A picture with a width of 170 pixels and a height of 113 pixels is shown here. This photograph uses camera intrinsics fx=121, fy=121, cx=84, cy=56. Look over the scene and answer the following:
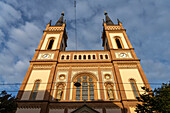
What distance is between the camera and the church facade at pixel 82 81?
1510 centimetres

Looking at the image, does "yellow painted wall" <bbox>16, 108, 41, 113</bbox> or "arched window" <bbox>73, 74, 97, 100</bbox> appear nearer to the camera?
"yellow painted wall" <bbox>16, 108, 41, 113</bbox>

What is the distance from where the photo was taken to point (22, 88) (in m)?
16.9

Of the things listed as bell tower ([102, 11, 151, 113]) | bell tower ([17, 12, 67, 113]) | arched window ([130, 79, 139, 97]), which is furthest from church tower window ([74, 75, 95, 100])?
arched window ([130, 79, 139, 97])

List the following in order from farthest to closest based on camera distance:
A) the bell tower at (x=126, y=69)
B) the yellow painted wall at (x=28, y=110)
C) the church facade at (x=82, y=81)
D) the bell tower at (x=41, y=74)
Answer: the bell tower at (x=126, y=69) → the bell tower at (x=41, y=74) → the church facade at (x=82, y=81) → the yellow painted wall at (x=28, y=110)

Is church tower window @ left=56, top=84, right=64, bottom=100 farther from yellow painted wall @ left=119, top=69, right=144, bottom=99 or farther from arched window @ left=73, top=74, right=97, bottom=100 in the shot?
yellow painted wall @ left=119, top=69, right=144, bottom=99

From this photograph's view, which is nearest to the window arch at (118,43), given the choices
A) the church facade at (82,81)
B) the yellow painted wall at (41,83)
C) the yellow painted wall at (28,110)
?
the church facade at (82,81)

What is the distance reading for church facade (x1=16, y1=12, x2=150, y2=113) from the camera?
15.1 meters

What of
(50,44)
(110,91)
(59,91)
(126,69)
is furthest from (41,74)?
(126,69)

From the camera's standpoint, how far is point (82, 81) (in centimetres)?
1862

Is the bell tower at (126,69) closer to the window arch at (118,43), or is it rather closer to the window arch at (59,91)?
the window arch at (118,43)

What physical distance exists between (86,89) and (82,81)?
4.92ft

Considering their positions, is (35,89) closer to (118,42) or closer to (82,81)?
(82,81)

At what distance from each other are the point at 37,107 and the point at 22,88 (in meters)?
3.94

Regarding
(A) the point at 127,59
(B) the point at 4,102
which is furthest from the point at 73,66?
(B) the point at 4,102
